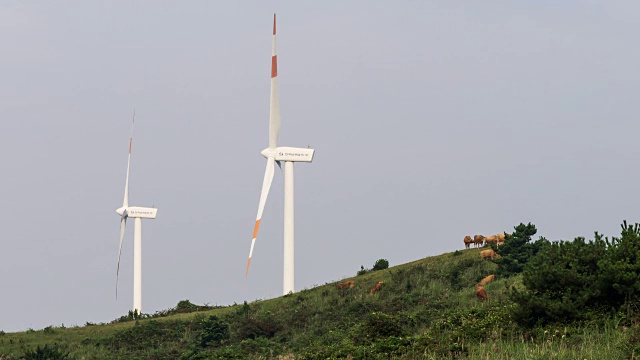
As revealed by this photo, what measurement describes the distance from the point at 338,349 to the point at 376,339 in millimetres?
3698

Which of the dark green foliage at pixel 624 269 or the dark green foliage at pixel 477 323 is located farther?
the dark green foliage at pixel 477 323

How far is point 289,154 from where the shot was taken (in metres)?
98.6

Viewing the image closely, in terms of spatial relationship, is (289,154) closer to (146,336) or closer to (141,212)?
(146,336)

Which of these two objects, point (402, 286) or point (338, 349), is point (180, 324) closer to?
point (402, 286)

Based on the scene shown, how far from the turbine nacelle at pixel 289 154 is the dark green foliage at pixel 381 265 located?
536 inches

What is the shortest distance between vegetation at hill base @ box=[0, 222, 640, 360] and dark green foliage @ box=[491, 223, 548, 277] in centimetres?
10

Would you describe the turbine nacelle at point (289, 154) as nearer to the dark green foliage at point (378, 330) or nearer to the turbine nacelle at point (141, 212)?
the turbine nacelle at point (141, 212)

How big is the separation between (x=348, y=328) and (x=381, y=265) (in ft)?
108

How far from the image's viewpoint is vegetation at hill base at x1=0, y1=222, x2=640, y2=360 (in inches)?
1412

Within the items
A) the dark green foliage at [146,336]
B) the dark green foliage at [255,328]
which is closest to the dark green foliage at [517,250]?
the dark green foliage at [255,328]

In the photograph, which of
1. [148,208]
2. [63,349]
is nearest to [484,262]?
[63,349]

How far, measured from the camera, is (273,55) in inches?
3816

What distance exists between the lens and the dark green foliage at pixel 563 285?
123 feet

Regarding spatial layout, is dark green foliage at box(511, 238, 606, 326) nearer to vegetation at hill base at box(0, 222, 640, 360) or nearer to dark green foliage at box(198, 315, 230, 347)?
vegetation at hill base at box(0, 222, 640, 360)
